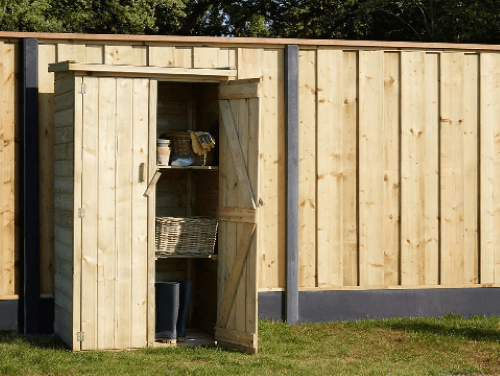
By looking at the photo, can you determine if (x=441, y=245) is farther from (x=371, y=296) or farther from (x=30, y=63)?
(x=30, y=63)

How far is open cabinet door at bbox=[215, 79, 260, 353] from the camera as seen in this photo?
28.9 feet

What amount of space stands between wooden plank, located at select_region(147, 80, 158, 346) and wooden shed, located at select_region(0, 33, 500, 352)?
0.6 inches

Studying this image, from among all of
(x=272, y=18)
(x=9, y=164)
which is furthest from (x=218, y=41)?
(x=272, y=18)

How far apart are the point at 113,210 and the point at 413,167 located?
3.40m

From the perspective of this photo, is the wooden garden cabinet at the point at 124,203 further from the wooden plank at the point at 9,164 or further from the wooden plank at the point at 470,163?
the wooden plank at the point at 470,163

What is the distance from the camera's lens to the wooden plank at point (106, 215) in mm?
8680

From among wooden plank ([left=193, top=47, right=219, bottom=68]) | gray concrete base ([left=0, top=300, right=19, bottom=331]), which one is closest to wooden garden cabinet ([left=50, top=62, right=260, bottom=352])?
gray concrete base ([left=0, top=300, right=19, bottom=331])

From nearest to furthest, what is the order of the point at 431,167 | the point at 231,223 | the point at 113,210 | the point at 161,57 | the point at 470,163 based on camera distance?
A: 1. the point at 113,210
2. the point at 231,223
3. the point at 161,57
4. the point at 431,167
5. the point at 470,163

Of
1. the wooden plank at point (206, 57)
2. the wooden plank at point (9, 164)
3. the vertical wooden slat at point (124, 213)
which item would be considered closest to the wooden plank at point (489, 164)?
the wooden plank at point (206, 57)

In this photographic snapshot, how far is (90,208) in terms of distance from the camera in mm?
8672

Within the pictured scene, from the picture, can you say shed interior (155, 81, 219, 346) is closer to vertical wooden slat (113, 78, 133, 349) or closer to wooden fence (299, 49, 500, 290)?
wooden fence (299, 49, 500, 290)

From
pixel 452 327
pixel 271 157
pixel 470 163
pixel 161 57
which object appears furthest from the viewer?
pixel 470 163

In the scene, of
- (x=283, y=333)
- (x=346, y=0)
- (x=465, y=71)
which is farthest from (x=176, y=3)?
(x=283, y=333)

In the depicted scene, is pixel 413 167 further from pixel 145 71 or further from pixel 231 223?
pixel 145 71
